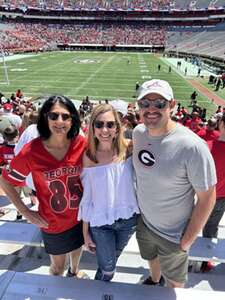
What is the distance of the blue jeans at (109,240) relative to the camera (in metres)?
2.62

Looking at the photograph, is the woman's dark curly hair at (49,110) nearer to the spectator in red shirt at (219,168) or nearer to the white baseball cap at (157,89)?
the white baseball cap at (157,89)

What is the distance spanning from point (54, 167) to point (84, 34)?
251 ft

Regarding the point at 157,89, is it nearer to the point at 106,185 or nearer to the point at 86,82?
the point at 106,185

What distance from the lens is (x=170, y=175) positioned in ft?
7.38

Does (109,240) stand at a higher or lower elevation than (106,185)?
lower

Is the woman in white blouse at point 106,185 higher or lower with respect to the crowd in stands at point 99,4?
lower

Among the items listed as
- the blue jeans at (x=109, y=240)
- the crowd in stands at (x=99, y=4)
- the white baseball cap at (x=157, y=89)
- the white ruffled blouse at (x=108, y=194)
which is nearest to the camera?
the white baseball cap at (x=157, y=89)

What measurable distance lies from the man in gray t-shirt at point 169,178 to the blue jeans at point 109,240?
18 cm

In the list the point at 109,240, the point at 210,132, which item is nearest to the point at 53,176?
the point at 109,240

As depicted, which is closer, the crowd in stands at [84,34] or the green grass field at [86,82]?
the green grass field at [86,82]

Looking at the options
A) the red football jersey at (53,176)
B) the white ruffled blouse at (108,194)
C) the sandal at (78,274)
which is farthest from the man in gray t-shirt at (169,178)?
the sandal at (78,274)

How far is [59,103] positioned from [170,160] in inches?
37.3

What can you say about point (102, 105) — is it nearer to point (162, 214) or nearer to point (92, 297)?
point (162, 214)

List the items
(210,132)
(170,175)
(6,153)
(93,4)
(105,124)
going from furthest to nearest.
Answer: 1. (93,4)
2. (210,132)
3. (6,153)
4. (105,124)
5. (170,175)
